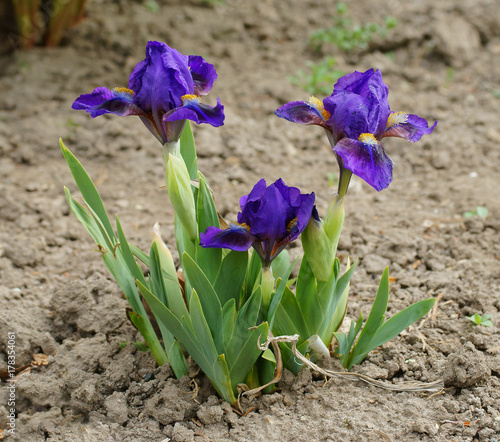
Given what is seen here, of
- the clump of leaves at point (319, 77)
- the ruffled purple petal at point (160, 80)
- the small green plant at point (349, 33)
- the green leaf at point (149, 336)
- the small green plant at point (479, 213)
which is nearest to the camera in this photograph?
the ruffled purple petal at point (160, 80)

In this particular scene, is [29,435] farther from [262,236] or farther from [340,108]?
[340,108]

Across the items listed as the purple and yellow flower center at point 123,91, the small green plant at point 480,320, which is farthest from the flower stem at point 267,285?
the small green plant at point 480,320

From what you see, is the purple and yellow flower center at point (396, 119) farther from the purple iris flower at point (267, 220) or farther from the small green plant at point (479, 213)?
the small green plant at point (479, 213)

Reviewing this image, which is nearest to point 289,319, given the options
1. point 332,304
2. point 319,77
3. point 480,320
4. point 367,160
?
point 332,304

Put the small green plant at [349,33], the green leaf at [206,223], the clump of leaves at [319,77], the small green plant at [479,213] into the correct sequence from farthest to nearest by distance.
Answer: the small green plant at [349,33] → the clump of leaves at [319,77] → the small green plant at [479,213] → the green leaf at [206,223]

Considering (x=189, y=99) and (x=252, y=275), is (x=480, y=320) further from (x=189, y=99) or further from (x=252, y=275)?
(x=189, y=99)

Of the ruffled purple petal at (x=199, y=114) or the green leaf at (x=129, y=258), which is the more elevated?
the ruffled purple petal at (x=199, y=114)
